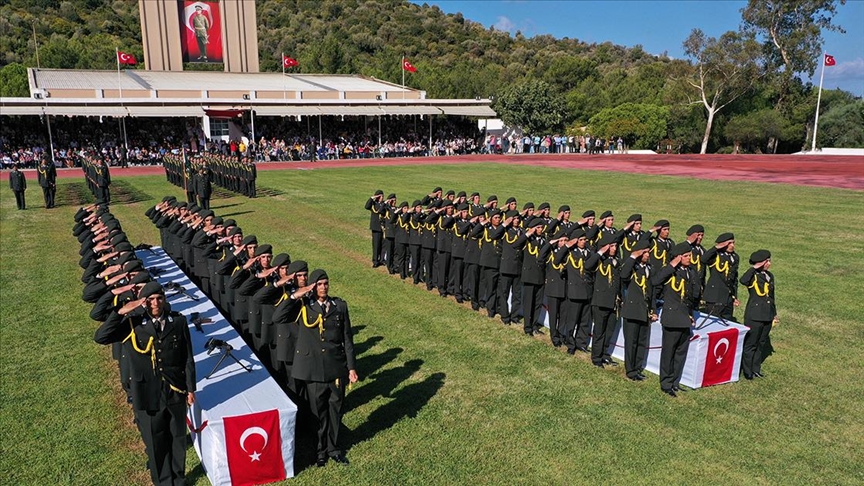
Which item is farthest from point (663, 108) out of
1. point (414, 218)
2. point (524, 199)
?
point (414, 218)

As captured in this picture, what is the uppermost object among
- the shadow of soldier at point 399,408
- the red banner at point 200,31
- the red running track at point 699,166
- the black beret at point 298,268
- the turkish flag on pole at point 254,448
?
the red banner at point 200,31

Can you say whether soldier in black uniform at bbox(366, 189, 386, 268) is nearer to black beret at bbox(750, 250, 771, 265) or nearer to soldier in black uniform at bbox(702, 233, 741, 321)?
soldier in black uniform at bbox(702, 233, 741, 321)

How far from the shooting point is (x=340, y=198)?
76.8 feet

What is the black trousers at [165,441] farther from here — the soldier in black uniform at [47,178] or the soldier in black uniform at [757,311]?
the soldier in black uniform at [47,178]

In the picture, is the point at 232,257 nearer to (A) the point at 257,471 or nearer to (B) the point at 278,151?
(A) the point at 257,471

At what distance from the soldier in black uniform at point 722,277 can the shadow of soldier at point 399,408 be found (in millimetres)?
3779

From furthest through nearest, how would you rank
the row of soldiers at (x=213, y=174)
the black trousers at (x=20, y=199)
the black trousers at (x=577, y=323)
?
the black trousers at (x=20, y=199)
the row of soldiers at (x=213, y=174)
the black trousers at (x=577, y=323)

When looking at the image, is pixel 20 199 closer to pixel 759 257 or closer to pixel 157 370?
pixel 157 370

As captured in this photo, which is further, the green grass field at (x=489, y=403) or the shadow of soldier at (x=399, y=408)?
the shadow of soldier at (x=399, y=408)

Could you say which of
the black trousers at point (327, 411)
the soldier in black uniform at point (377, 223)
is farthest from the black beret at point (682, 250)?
the soldier in black uniform at point (377, 223)

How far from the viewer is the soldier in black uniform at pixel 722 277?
8.20 metres

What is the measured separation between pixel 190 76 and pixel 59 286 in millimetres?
42109

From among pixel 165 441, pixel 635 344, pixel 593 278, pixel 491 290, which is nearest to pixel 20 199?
pixel 491 290

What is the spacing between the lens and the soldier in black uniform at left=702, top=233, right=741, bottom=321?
820 centimetres
